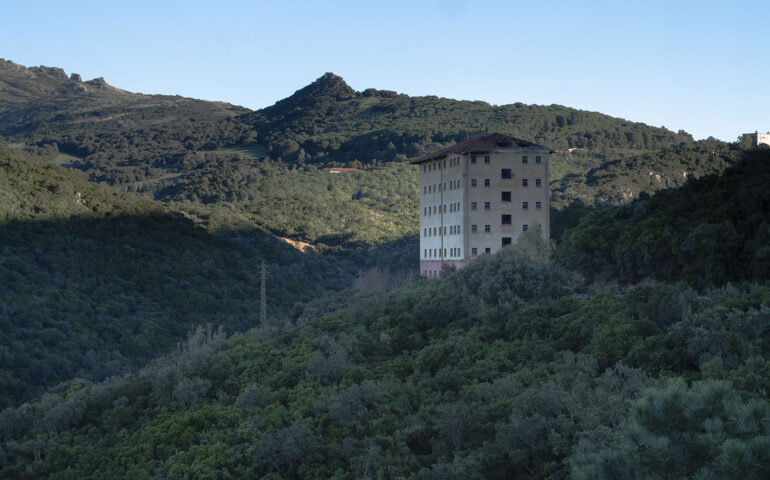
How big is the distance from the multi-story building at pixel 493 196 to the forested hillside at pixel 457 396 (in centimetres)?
974

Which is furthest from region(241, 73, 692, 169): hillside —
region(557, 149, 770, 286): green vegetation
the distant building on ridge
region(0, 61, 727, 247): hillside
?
region(557, 149, 770, 286): green vegetation

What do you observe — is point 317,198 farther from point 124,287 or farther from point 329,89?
point 329,89

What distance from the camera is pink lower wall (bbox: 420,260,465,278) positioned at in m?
46.7

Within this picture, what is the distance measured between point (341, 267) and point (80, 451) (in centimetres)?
5166

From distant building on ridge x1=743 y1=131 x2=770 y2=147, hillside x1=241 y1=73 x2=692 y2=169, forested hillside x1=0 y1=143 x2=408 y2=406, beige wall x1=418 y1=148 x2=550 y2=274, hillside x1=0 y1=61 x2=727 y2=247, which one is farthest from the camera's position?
hillside x1=241 y1=73 x2=692 y2=169

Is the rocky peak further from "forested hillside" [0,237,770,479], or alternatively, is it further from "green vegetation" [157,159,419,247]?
"forested hillside" [0,237,770,479]

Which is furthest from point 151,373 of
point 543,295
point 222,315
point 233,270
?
point 233,270

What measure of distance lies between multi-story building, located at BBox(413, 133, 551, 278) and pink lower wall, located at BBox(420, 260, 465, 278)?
103 millimetres

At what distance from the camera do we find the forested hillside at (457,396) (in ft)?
41.3

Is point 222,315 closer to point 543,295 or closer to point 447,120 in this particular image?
point 543,295

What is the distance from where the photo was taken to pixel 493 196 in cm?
4625

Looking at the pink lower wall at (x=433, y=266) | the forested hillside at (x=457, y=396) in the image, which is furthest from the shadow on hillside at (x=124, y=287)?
the forested hillside at (x=457, y=396)

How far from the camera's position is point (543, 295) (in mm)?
31703

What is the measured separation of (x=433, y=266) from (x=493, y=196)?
262 inches
